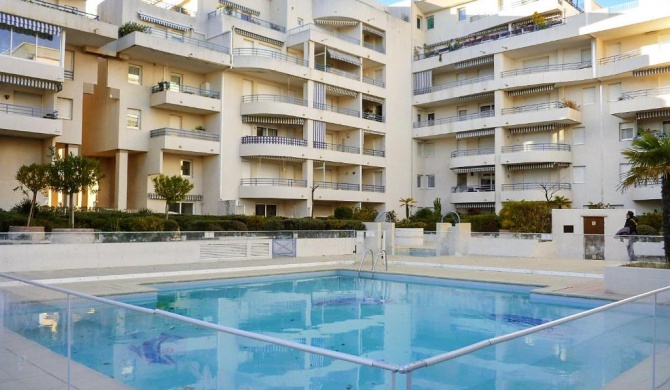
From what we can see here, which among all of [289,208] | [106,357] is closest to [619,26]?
[289,208]

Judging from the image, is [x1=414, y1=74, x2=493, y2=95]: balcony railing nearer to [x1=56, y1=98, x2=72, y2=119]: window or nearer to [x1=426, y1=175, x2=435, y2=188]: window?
[x1=426, y1=175, x2=435, y2=188]: window

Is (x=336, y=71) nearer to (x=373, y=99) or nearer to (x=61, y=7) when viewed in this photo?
(x=373, y=99)


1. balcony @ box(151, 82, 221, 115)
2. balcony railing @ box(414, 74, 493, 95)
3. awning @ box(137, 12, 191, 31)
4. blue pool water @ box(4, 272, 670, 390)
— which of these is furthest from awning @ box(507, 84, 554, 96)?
blue pool water @ box(4, 272, 670, 390)

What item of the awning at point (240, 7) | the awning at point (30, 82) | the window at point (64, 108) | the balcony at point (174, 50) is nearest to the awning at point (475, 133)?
the awning at point (240, 7)

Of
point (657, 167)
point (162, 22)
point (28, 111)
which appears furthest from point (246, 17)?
point (657, 167)

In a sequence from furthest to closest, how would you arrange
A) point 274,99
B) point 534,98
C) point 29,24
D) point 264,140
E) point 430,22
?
point 430,22 → point 534,98 → point 274,99 → point 264,140 → point 29,24

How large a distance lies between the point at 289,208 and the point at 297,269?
1879 centimetres

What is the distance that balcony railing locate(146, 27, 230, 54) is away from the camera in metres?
32.2

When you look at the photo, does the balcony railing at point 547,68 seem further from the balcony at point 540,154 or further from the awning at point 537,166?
the awning at point 537,166

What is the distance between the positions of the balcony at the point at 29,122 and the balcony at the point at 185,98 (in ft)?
20.8

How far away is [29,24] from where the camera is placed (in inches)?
1000

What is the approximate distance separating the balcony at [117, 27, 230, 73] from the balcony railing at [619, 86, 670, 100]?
2585cm

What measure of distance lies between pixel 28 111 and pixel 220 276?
1705 cm

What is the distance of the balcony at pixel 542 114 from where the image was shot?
119ft
